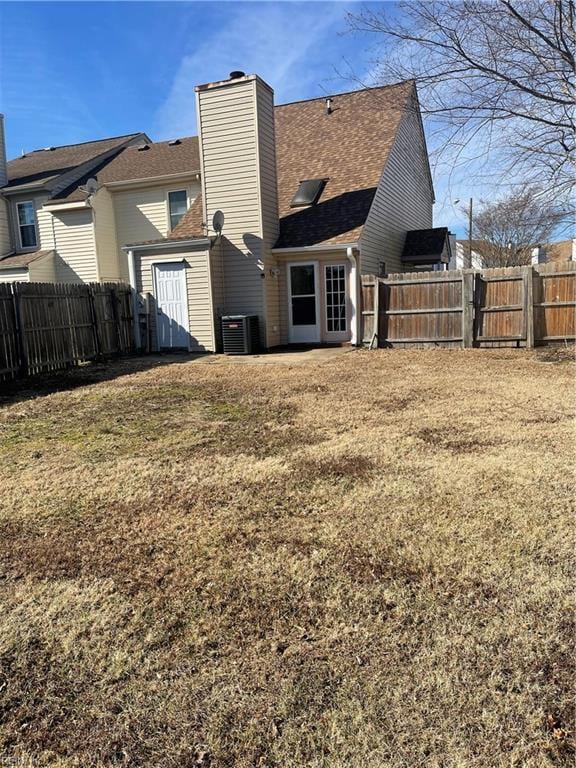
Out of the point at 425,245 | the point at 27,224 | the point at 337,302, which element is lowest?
the point at 337,302

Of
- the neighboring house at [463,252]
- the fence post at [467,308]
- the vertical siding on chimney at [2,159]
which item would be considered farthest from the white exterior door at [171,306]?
the neighboring house at [463,252]

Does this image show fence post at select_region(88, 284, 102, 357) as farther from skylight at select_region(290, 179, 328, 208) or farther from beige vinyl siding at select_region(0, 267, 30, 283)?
beige vinyl siding at select_region(0, 267, 30, 283)

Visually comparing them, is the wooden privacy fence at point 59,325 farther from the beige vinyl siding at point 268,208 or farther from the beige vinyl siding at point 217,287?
the beige vinyl siding at point 268,208

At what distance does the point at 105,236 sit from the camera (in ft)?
55.6

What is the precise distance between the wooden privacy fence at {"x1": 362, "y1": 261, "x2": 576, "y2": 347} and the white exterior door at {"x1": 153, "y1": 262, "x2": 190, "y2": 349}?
4.47 m

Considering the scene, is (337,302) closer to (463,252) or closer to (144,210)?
(144,210)

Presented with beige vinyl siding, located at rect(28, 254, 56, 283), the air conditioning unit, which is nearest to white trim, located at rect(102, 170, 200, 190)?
beige vinyl siding, located at rect(28, 254, 56, 283)

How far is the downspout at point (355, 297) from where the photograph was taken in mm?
12609

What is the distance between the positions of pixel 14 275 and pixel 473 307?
557 inches

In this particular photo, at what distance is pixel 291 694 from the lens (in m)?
1.96

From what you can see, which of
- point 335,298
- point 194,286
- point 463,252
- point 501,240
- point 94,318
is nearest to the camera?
Answer: point 94,318

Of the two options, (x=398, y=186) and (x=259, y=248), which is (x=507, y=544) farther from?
(x=398, y=186)

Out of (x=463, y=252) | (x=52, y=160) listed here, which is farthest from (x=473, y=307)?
(x=463, y=252)

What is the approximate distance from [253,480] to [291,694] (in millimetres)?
2162
